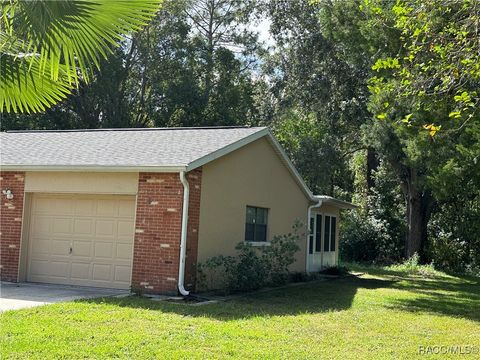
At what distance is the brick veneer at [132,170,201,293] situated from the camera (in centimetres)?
1177

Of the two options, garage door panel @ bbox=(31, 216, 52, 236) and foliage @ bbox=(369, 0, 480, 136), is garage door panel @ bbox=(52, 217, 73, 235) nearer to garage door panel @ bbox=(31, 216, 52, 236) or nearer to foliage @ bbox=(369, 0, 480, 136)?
garage door panel @ bbox=(31, 216, 52, 236)

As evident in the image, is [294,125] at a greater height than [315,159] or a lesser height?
greater

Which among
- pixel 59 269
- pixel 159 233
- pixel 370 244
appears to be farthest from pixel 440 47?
pixel 370 244

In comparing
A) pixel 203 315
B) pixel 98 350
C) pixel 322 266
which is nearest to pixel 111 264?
pixel 203 315

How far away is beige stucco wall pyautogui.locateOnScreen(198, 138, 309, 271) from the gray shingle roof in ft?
2.01

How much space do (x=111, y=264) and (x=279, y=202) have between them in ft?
19.8

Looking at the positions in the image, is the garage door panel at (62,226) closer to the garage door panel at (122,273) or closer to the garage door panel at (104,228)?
the garage door panel at (104,228)

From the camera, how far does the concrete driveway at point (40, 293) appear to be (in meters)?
9.94

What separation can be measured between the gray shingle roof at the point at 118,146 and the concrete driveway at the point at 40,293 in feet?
8.93

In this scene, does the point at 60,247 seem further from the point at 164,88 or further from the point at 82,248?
the point at 164,88

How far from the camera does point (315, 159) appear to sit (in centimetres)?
2709

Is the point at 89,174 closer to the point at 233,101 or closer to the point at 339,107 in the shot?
the point at 339,107

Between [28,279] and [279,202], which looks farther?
[279,202]

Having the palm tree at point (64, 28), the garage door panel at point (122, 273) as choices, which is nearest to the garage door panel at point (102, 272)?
the garage door panel at point (122, 273)
